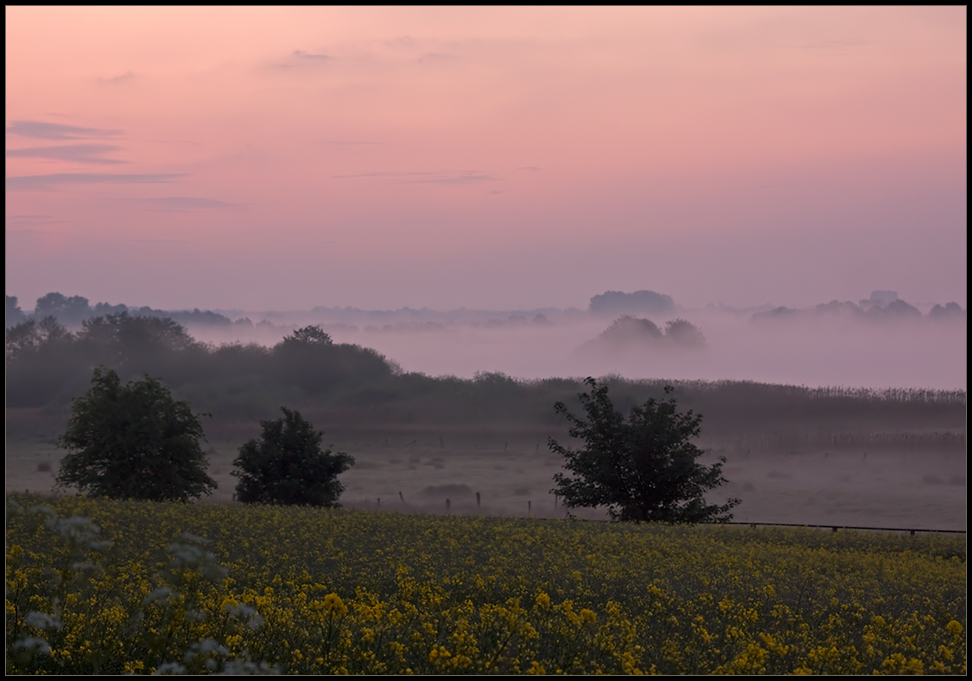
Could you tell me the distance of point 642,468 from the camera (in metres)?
41.1

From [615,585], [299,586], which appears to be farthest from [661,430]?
[299,586]

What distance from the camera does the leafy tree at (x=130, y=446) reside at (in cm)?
4147

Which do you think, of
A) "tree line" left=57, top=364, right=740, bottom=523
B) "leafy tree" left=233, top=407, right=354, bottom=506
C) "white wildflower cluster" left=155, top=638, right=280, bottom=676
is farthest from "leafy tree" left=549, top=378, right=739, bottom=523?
"white wildflower cluster" left=155, top=638, right=280, bottom=676

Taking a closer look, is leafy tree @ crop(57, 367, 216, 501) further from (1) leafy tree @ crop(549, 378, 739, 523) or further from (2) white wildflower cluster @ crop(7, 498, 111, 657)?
(2) white wildflower cluster @ crop(7, 498, 111, 657)

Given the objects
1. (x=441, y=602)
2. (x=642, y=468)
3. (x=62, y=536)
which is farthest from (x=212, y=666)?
(x=642, y=468)

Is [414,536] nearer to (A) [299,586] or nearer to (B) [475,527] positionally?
(B) [475,527]

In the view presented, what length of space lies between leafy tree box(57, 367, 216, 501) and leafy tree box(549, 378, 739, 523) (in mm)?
21360

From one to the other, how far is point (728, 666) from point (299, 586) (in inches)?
283

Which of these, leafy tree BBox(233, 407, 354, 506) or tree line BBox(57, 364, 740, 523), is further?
leafy tree BBox(233, 407, 354, 506)

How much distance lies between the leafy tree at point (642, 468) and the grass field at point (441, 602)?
17.6 m

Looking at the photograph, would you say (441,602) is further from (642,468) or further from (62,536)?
(642,468)

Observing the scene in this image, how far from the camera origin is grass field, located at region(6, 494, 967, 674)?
775 centimetres

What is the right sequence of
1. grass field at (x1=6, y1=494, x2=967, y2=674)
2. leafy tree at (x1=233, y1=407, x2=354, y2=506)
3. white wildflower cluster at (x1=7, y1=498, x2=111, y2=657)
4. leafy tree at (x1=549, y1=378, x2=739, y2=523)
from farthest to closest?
leafy tree at (x1=233, y1=407, x2=354, y2=506) < leafy tree at (x1=549, y1=378, x2=739, y2=523) < grass field at (x1=6, y1=494, x2=967, y2=674) < white wildflower cluster at (x1=7, y1=498, x2=111, y2=657)

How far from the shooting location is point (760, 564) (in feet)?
61.1
